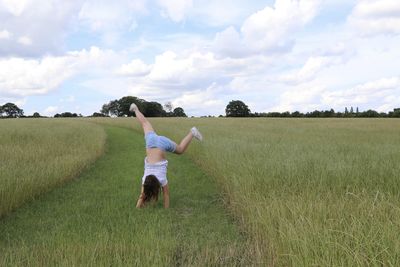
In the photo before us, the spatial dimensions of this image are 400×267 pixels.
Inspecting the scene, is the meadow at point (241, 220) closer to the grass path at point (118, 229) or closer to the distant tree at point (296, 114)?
the grass path at point (118, 229)

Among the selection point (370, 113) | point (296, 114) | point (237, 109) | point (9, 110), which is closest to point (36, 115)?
point (9, 110)

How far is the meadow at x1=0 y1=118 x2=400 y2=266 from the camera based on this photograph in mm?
3568

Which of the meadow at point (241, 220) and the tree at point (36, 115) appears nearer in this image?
the meadow at point (241, 220)

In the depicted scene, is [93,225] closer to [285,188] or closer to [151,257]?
[151,257]

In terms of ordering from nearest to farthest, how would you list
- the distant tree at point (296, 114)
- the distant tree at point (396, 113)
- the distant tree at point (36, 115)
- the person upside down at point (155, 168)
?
the person upside down at point (155, 168) < the distant tree at point (396, 113) < the distant tree at point (296, 114) < the distant tree at point (36, 115)

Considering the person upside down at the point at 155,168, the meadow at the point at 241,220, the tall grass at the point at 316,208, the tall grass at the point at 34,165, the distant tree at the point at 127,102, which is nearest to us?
the tall grass at the point at 316,208

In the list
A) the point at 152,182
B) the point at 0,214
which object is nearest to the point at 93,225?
the point at 152,182

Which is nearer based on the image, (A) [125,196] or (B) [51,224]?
(B) [51,224]

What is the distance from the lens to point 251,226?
5.36 meters

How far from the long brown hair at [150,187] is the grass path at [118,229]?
0.80 ft

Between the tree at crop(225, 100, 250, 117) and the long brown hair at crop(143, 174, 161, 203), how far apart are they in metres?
94.4

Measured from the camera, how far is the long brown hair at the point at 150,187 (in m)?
6.80

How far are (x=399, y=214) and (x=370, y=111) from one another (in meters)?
79.6

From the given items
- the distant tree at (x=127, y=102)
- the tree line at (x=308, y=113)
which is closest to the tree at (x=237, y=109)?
the tree line at (x=308, y=113)
